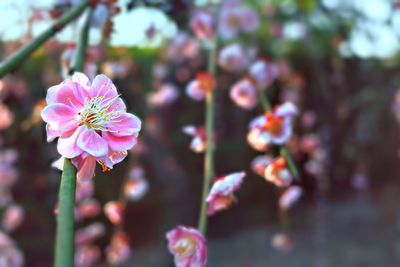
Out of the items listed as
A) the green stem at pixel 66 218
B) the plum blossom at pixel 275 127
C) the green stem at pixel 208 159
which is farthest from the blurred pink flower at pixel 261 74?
the green stem at pixel 66 218

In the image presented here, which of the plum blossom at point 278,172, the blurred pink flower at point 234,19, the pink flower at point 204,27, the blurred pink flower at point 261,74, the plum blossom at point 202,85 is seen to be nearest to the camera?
the plum blossom at point 278,172

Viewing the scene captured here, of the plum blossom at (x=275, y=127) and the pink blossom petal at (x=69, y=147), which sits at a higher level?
the plum blossom at (x=275, y=127)

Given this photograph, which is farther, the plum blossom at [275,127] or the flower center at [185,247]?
the plum blossom at [275,127]

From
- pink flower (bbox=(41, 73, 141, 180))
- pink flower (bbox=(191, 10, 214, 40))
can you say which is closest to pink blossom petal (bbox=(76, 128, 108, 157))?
pink flower (bbox=(41, 73, 141, 180))

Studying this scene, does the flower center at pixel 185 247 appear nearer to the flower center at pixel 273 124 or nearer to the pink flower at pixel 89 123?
the pink flower at pixel 89 123

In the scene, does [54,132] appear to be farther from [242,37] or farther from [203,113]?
[203,113]

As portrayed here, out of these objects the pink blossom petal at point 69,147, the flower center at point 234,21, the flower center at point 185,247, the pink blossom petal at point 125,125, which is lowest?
the flower center at point 185,247

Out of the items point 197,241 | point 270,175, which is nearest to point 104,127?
point 197,241

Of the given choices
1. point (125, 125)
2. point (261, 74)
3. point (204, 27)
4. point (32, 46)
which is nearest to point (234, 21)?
point (204, 27)
